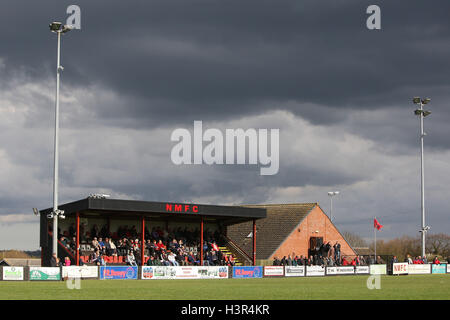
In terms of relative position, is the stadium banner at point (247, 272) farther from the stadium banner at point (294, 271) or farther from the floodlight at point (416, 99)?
the floodlight at point (416, 99)

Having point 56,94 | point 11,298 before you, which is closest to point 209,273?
point 56,94

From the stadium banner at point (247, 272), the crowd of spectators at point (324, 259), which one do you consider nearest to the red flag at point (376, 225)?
the crowd of spectators at point (324, 259)

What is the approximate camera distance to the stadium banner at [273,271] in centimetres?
5134

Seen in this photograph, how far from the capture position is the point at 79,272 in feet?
137

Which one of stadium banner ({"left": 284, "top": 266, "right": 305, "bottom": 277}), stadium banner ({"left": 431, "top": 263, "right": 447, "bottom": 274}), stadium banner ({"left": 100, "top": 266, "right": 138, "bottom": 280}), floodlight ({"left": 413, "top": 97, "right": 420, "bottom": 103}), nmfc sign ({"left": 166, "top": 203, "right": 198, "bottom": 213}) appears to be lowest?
stadium banner ({"left": 431, "top": 263, "right": 447, "bottom": 274})

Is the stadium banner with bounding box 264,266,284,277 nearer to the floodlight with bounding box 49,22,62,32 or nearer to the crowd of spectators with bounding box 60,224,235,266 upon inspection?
the crowd of spectators with bounding box 60,224,235,266

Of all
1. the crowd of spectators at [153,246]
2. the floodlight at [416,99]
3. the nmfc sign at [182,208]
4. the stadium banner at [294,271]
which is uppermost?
the floodlight at [416,99]

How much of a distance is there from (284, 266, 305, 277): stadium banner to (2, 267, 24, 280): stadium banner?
20748 millimetres

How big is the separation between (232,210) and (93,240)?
13.7 metres

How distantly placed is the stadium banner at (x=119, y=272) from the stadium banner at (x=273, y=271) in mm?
10893

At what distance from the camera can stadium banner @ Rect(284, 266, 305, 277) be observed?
52969 millimetres

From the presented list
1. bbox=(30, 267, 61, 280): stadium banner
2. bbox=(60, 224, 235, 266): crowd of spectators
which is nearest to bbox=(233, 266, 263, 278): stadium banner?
bbox=(60, 224, 235, 266): crowd of spectators

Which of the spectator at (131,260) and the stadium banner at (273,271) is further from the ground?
the spectator at (131,260)
